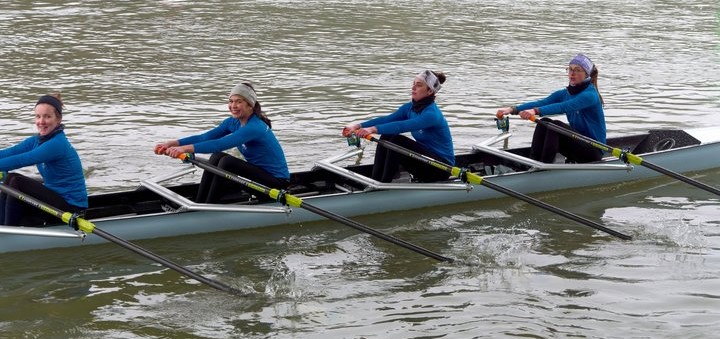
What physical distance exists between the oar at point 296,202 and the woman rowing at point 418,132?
1.76 m

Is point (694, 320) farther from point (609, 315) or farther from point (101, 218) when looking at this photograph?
point (101, 218)

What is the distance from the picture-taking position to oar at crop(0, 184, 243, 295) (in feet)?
30.6

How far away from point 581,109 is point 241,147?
14.8 ft

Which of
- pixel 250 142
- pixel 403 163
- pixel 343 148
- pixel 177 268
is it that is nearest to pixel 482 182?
pixel 403 163

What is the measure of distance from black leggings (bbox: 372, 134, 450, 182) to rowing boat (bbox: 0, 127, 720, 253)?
0.76ft

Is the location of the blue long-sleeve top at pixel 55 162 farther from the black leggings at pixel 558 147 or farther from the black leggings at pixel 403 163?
the black leggings at pixel 558 147

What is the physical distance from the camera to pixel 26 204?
10141mm

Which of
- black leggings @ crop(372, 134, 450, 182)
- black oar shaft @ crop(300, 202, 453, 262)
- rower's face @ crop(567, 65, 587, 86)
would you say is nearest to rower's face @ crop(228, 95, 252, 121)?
black oar shaft @ crop(300, 202, 453, 262)

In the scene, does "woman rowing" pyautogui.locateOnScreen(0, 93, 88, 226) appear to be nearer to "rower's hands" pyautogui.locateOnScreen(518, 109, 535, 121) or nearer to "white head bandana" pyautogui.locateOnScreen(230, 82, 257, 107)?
"white head bandana" pyautogui.locateOnScreen(230, 82, 257, 107)

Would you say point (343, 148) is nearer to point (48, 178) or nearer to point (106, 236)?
point (48, 178)

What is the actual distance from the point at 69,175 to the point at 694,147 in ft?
27.4

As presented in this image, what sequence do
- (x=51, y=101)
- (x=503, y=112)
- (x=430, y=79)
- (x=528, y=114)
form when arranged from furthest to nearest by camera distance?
(x=503, y=112) < (x=528, y=114) < (x=430, y=79) < (x=51, y=101)

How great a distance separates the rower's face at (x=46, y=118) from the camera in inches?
381

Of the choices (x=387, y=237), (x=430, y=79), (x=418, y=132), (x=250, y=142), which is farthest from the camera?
(x=418, y=132)
